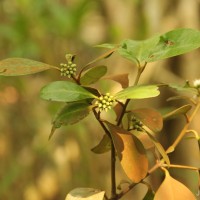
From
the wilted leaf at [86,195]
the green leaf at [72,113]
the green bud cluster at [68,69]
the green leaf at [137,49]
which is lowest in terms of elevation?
the wilted leaf at [86,195]

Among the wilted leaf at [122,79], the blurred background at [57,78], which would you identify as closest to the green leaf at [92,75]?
the wilted leaf at [122,79]

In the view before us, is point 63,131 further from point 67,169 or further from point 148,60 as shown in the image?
point 148,60

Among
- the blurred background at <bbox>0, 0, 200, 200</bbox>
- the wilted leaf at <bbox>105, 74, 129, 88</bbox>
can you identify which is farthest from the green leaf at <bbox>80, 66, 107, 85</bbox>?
the blurred background at <bbox>0, 0, 200, 200</bbox>

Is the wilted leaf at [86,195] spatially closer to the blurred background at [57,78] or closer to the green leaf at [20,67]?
the green leaf at [20,67]

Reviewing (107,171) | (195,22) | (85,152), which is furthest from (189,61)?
(85,152)

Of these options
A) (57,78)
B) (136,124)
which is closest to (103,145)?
(136,124)

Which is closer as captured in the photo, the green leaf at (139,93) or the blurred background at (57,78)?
the green leaf at (139,93)
